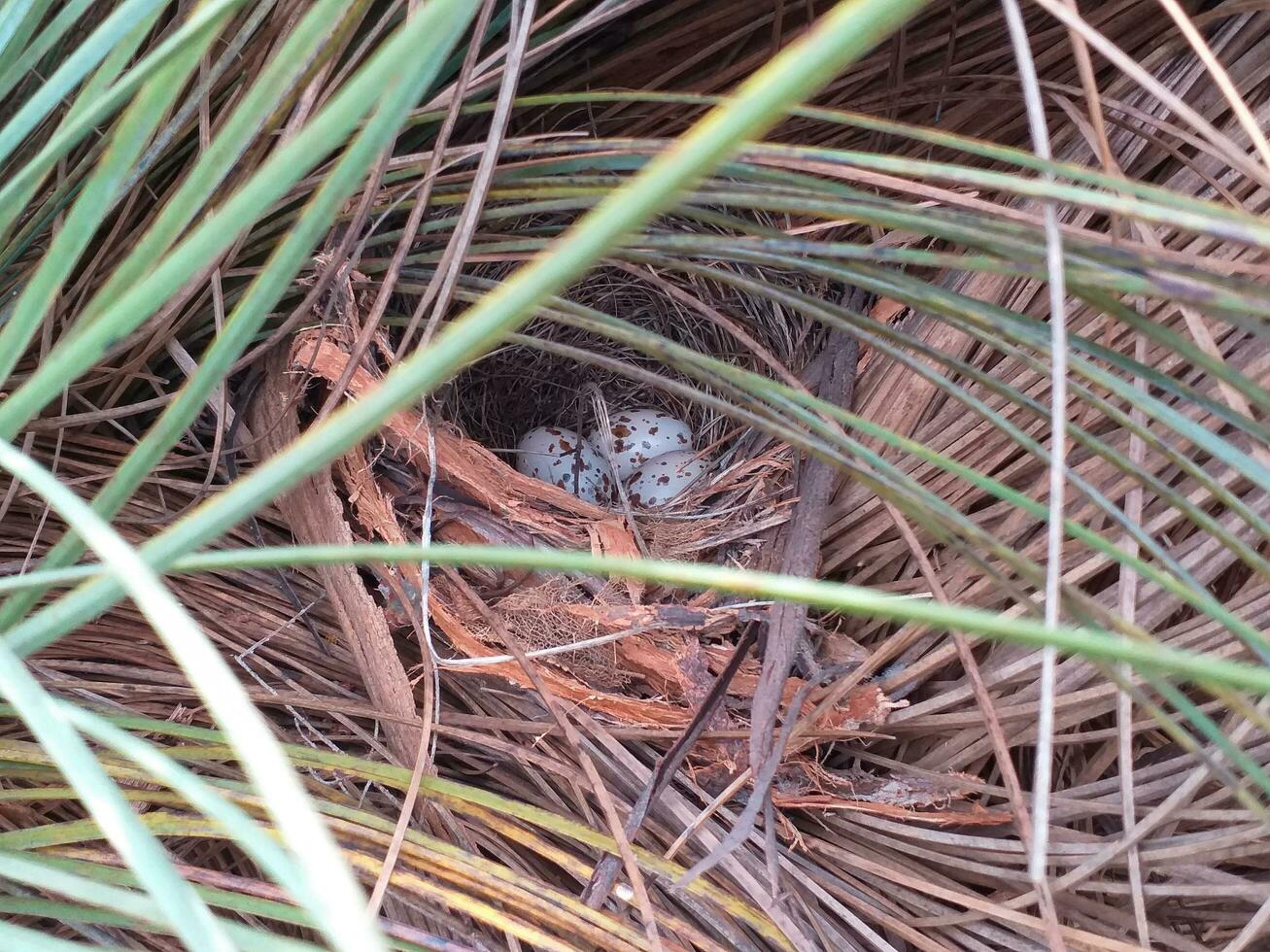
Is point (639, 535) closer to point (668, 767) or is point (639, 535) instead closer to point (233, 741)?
point (668, 767)

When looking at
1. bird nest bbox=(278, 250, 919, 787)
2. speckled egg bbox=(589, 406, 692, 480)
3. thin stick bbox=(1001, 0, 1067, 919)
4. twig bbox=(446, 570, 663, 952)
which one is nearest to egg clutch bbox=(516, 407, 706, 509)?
speckled egg bbox=(589, 406, 692, 480)

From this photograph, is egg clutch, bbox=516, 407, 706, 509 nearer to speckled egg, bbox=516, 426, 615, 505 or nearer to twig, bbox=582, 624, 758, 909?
speckled egg, bbox=516, 426, 615, 505

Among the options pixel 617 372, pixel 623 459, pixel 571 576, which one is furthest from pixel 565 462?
pixel 571 576

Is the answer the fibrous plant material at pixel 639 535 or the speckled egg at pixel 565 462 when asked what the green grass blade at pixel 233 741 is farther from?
the speckled egg at pixel 565 462

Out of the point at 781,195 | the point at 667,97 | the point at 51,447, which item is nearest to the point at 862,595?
the point at 781,195

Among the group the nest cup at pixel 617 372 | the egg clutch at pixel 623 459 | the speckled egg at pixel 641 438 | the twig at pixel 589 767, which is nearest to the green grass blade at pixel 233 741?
the twig at pixel 589 767

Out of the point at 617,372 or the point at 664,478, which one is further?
the point at 664,478
